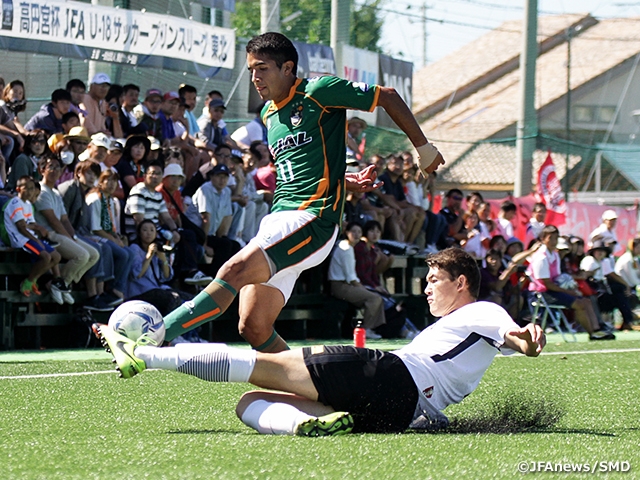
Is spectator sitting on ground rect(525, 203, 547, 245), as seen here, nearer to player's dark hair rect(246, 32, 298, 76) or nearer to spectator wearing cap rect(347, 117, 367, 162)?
spectator wearing cap rect(347, 117, 367, 162)

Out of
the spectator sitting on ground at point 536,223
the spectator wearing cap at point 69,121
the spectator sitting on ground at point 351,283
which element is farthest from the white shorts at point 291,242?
the spectator sitting on ground at point 536,223

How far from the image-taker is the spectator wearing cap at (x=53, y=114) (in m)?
13.3

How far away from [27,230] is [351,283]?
16.0ft

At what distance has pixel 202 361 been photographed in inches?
190

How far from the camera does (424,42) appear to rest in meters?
40.4

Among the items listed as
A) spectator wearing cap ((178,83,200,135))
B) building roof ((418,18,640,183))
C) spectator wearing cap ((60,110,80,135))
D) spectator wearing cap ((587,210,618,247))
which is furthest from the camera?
building roof ((418,18,640,183))

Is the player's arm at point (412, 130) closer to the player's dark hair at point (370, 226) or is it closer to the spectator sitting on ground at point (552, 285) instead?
the player's dark hair at point (370, 226)

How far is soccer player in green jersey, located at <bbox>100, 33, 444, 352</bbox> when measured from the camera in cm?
584

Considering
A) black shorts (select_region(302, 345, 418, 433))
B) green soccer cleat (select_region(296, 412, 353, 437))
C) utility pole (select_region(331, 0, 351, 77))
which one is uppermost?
utility pole (select_region(331, 0, 351, 77))

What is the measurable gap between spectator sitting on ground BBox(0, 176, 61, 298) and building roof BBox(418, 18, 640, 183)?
31009 millimetres

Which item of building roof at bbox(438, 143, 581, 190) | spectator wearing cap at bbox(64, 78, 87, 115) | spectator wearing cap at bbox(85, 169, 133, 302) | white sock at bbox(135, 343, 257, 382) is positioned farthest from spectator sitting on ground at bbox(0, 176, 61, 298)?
building roof at bbox(438, 143, 581, 190)

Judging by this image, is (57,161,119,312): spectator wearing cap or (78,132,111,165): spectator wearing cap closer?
(57,161,119,312): spectator wearing cap

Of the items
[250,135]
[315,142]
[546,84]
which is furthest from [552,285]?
[546,84]

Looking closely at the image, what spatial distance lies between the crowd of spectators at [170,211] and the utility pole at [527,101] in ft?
15.3
